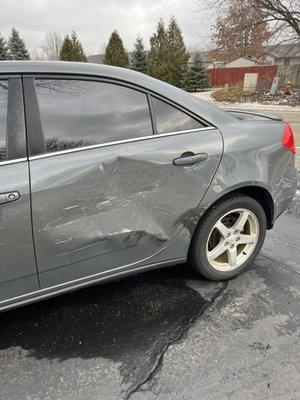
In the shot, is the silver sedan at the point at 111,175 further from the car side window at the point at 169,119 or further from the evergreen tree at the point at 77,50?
the evergreen tree at the point at 77,50

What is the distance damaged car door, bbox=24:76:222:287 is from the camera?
2.10 m

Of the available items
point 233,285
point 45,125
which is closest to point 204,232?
point 233,285

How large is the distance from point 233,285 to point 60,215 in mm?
1527

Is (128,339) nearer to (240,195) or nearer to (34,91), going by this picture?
(240,195)

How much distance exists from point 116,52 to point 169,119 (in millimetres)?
35080

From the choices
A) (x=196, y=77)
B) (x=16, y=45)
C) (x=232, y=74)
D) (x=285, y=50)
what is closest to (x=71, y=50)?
(x=16, y=45)

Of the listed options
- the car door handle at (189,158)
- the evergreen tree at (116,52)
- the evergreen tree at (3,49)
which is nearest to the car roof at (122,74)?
the car door handle at (189,158)

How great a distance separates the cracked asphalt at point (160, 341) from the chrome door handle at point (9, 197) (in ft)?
3.15

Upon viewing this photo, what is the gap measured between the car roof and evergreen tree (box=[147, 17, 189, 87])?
29.9 meters

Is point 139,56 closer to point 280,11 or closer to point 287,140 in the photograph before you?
point 280,11

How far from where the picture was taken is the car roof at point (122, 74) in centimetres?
211

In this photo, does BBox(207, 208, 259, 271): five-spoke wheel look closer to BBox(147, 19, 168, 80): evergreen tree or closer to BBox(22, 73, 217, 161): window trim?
BBox(22, 73, 217, 161): window trim

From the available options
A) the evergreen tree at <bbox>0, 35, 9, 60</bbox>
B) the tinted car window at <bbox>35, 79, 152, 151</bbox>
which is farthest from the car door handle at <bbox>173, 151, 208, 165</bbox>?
the evergreen tree at <bbox>0, 35, 9, 60</bbox>

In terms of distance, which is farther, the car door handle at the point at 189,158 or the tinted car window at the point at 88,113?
the car door handle at the point at 189,158
